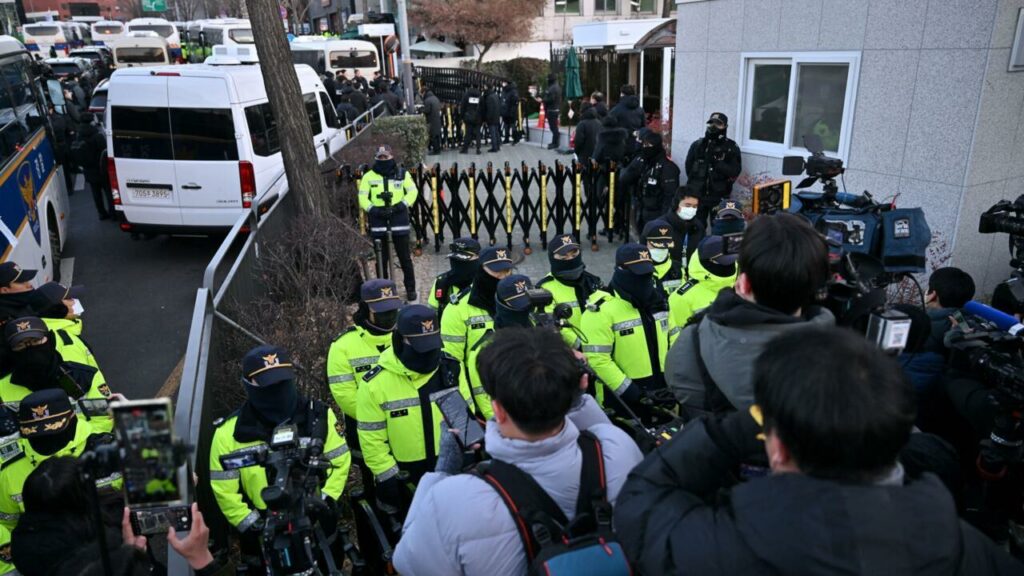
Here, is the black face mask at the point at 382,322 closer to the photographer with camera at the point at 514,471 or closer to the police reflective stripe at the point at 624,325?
the police reflective stripe at the point at 624,325

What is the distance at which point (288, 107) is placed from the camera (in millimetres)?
8562

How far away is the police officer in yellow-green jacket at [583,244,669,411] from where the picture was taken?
166 inches

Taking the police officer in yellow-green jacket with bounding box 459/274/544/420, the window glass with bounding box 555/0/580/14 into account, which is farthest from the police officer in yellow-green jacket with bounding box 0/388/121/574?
the window glass with bounding box 555/0/580/14

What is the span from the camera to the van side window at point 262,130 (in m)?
9.63

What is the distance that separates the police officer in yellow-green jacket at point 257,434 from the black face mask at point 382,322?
2.95 feet

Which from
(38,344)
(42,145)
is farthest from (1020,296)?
(42,145)

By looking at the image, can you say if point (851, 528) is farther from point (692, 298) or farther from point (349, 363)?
point (349, 363)

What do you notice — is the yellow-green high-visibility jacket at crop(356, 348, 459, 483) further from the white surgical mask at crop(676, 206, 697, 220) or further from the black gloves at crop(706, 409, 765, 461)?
the white surgical mask at crop(676, 206, 697, 220)

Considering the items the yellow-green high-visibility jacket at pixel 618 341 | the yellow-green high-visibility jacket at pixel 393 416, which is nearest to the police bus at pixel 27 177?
the yellow-green high-visibility jacket at pixel 393 416

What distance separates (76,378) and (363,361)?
1801 mm

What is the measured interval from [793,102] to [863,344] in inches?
302

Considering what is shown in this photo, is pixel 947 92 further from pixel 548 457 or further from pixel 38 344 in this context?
pixel 38 344

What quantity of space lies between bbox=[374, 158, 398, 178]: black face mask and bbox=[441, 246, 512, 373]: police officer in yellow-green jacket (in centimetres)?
376

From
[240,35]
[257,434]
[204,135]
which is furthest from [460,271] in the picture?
[240,35]
